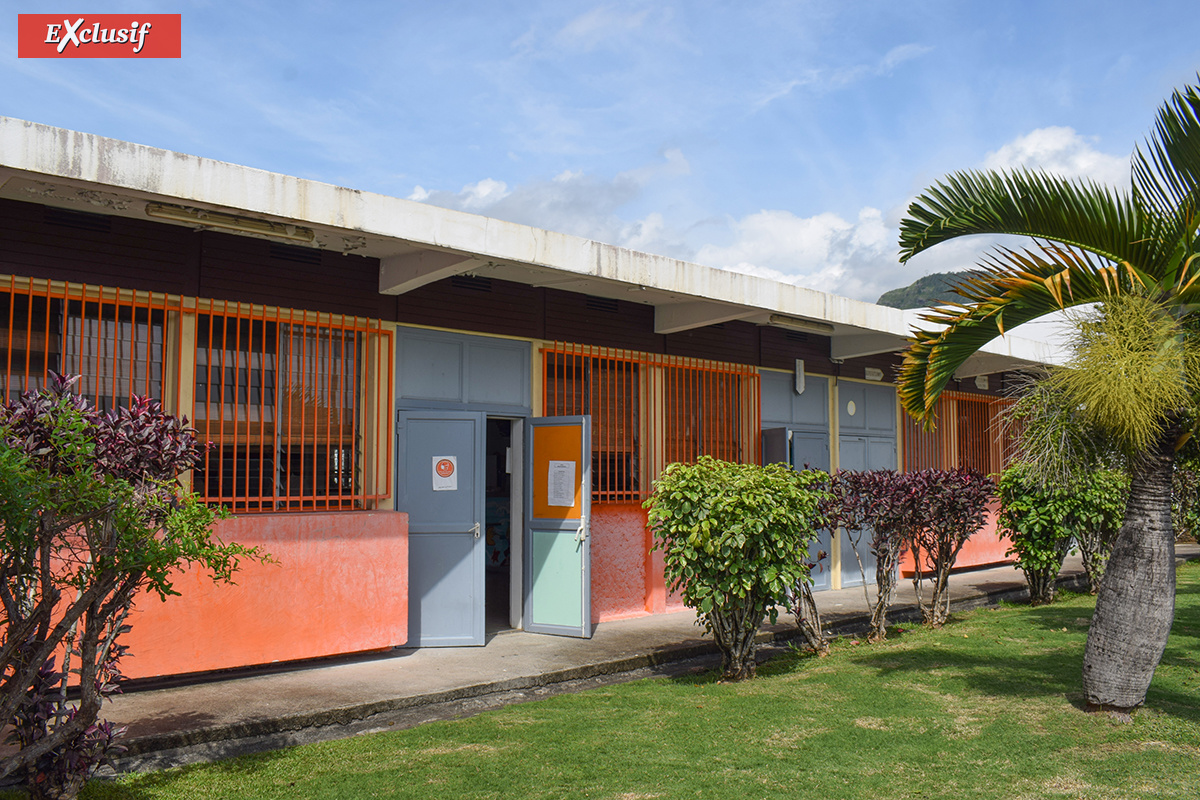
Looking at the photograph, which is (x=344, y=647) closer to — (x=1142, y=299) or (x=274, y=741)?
(x=274, y=741)

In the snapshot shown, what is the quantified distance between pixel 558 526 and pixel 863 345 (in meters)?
5.86

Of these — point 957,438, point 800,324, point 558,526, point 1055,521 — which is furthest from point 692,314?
point 957,438

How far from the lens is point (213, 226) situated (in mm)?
6273

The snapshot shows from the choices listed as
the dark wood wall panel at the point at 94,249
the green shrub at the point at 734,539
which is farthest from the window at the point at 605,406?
the dark wood wall panel at the point at 94,249

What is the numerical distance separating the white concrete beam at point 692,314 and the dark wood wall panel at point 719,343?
269mm

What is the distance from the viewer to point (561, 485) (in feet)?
27.4

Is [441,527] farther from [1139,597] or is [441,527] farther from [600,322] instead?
[1139,597]

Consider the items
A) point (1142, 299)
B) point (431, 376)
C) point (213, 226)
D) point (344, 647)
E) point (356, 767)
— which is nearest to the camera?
point (356, 767)

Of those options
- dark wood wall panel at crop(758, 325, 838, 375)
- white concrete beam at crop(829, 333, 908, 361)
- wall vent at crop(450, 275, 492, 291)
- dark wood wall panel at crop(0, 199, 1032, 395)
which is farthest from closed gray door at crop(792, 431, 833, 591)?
wall vent at crop(450, 275, 492, 291)

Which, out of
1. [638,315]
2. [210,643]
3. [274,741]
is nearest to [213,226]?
[210,643]

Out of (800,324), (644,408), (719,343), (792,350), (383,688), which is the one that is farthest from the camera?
(792,350)

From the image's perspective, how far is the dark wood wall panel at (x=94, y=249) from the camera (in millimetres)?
6000

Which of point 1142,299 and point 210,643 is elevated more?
point 1142,299

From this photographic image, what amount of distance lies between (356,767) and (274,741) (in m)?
0.82
